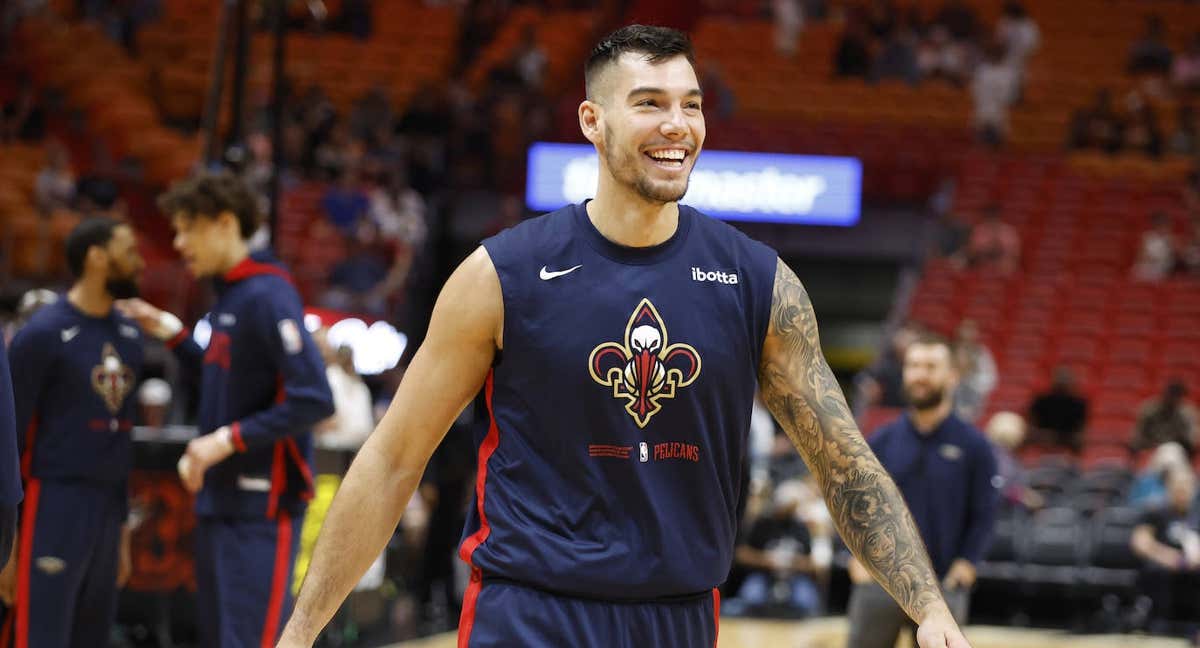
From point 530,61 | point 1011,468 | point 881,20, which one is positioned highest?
point 881,20

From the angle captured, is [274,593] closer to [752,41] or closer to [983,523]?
[983,523]

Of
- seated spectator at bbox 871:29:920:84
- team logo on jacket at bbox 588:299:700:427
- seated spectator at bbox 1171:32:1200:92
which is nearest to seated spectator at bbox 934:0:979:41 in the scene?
seated spectator at bbox 871:29:920:84

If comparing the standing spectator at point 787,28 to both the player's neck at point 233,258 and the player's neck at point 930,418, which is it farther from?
the player's neck at point 233,258

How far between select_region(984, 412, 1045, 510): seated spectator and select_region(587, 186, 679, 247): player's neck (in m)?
10.4

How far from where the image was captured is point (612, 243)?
11.2ft

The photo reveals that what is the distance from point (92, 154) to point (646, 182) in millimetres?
16078

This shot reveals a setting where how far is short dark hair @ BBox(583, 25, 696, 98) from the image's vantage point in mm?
3365

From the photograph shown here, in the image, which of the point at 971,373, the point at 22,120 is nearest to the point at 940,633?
the point at 971,373

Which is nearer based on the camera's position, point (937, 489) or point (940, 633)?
point (940, 633)

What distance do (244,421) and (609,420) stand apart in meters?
2.76

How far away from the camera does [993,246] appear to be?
60.3ft

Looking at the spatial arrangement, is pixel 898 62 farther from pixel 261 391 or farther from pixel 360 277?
pixel 261 391

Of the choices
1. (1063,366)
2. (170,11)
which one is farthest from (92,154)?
(1063,366)

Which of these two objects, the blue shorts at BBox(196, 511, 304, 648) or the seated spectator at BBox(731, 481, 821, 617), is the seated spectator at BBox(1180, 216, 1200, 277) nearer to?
the seated spectator at BBox(731, 481, 821, 617)
